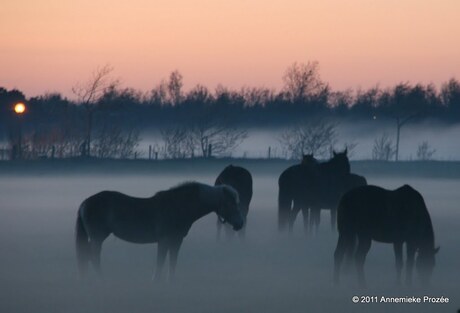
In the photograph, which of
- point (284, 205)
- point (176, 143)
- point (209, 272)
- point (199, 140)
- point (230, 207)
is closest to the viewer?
point (230, 207)

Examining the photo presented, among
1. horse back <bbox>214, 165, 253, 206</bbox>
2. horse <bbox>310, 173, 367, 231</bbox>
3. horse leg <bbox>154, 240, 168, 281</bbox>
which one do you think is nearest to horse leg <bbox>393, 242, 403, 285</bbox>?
horse leg <bbox>154, 240, 168, 281</bbox>

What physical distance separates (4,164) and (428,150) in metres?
34.8

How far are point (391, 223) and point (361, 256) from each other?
626 mm

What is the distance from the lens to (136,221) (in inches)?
529

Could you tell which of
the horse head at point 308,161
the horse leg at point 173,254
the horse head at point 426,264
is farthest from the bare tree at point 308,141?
the horse leg at point 173,254

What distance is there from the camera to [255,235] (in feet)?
65.8

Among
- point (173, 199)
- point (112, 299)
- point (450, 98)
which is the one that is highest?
point (450, 98)

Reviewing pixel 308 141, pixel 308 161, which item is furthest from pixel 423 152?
pixel 308 161

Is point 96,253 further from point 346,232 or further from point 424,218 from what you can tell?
point 424,218

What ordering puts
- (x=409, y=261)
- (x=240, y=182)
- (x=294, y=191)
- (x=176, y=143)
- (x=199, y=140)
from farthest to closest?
(x=199, y=140) → (x=176, y=143) → (x=294, y=191) → (x=240, y=182) → (x=409, y=261)

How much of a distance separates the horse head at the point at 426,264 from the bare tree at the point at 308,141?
43545 mm


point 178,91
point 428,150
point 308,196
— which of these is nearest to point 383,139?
point 428,150

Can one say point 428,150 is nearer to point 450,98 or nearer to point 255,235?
point 450,98

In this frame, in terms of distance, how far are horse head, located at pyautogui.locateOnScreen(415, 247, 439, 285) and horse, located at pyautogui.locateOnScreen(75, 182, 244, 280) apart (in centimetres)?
319
